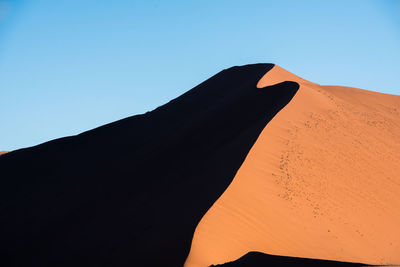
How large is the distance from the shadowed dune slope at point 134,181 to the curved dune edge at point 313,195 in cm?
52

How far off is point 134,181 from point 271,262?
9998 mm

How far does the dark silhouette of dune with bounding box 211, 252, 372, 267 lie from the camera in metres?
10.1

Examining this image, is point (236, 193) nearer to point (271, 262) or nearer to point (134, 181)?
point (271, 262)

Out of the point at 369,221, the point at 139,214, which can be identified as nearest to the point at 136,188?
the point at 139,214

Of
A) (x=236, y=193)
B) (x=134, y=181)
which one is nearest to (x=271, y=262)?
(x=236, y=193)

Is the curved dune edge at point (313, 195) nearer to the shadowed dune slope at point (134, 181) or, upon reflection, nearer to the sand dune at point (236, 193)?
the sand dune at point (236, 193)

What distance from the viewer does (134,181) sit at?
63.9ft

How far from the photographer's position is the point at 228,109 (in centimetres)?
2425

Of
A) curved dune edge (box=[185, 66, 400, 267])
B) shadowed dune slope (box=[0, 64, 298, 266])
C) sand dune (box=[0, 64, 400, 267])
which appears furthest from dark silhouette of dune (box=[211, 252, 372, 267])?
shadowed dune slope (box=[0, 64, 298, 266])

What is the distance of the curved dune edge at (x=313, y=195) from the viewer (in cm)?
1261

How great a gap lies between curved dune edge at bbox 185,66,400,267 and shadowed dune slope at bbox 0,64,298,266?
1.72ft

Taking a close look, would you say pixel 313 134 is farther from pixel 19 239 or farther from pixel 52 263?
pixel 19 239

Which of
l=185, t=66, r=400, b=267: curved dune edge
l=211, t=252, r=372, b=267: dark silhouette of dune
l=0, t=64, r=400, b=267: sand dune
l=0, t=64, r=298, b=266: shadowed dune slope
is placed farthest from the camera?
l=0, t=64, r=298, b=266: shadowed dune slope

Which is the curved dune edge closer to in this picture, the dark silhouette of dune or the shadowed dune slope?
the shadowed dune slope
